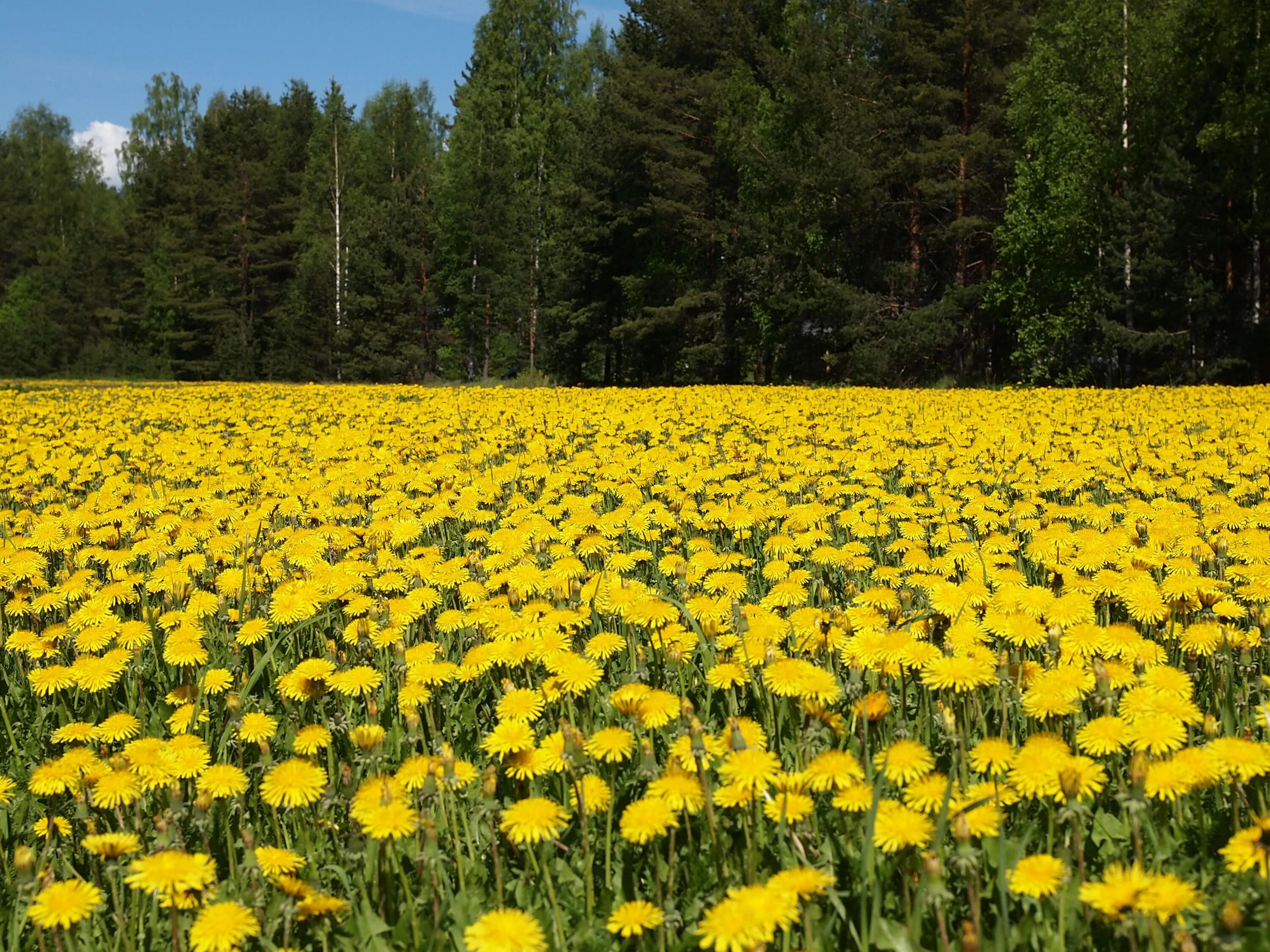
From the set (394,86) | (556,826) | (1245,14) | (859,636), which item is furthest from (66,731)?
(394,86)

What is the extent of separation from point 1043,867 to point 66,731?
6.89 ft

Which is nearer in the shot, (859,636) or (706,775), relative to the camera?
(706,775)

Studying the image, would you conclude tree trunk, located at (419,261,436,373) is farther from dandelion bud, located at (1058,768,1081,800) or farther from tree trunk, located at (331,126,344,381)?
dandelion bud, located at (1058,768,1081,800)

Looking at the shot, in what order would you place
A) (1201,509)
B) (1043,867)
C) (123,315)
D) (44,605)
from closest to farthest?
(1043,867) → (44,605) → (1201,509) → (123,315)

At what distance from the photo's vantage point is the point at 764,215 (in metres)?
25.8

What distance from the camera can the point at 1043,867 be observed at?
4.64 feet

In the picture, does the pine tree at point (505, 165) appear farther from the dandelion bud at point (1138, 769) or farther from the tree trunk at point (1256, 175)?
the dandelion bud at point (1138, 769)

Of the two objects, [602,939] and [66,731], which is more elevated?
[66,731]

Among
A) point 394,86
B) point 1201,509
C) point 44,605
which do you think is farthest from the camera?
point 394,86

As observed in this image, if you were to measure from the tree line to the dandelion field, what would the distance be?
65.3 feet

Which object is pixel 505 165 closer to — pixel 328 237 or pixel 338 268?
pixel 338 268

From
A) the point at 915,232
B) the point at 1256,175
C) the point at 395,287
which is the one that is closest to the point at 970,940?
the point at 1256,175

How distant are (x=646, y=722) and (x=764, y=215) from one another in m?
25.5

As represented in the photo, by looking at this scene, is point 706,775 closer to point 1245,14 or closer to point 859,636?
point 859,636
